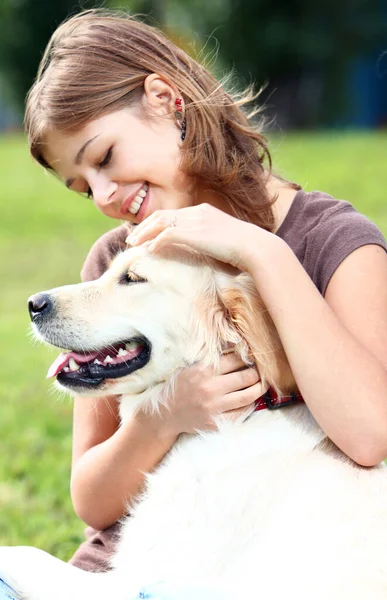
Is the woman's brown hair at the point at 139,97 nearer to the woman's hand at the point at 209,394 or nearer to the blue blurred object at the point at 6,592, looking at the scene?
the woman's hand at the point at 209,394

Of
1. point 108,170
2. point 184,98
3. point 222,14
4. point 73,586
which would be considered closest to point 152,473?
point 73,586

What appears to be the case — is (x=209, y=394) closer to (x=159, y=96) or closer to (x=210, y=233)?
(x=210, y=233)

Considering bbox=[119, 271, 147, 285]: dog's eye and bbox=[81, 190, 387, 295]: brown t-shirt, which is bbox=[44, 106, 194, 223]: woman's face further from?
bbox=[81, 190, 387, 295]: brown t-shirt

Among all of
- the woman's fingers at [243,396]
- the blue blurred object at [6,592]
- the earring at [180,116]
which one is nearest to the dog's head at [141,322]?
the woman's fingers at [243,396]

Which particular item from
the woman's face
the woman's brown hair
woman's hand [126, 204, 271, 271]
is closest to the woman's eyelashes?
the woman's face

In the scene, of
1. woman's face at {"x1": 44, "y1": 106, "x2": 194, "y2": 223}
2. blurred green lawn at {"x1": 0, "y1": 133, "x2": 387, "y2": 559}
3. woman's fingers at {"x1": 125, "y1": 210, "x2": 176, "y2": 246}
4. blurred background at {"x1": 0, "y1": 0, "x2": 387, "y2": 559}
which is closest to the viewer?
woman's fingers at {"x1": 125, "y1": 210, "x2": 176, "y2": 246}

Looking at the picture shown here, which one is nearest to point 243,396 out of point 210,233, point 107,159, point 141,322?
point 141,322

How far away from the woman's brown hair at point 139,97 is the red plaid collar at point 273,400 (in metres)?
0.62

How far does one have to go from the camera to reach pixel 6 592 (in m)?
2.56

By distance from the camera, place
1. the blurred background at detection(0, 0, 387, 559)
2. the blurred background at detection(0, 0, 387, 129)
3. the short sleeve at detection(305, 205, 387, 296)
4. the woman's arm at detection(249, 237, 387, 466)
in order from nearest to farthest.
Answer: the woman's arm at detection(249, 237, 387, 466) < the short sleeve at detection(305, 205, 387, 296) < the blurred background at detection(0, 0, 387, 559) < the blurred background at detection(0, 0, 387, 129)

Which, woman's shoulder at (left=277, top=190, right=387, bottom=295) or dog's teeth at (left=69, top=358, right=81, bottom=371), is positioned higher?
woman's shoulder at (left=277, top=190, right=387, bottom=295)

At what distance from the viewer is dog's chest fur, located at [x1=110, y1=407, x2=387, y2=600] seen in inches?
92.4

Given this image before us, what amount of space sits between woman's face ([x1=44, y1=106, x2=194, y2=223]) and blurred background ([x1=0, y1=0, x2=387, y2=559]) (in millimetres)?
643

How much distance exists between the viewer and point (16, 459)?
16.1 feet
